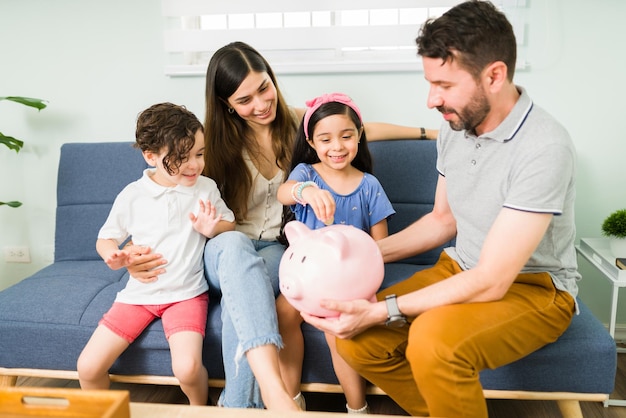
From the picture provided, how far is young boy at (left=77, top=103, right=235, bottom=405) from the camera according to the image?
163 centimetres

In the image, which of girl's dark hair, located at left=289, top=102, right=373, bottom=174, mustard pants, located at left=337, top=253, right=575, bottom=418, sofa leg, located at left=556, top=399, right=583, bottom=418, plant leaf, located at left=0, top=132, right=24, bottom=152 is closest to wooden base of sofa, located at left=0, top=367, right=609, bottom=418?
sofa leg, located at left=556, top=399, right=583, bottom=418

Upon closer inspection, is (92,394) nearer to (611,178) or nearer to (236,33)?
(236,33)

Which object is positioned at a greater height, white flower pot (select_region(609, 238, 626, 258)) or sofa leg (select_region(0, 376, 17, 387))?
white flower pot (select_region(609, 238, 626, 258))

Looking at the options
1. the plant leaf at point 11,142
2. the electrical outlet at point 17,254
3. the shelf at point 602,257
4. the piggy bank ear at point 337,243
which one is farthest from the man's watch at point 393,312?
the electrical outlet at point 17,254

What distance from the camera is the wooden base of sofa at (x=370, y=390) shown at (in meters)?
1.60

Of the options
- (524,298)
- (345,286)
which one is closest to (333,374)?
(345,286)

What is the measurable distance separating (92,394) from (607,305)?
215 centimetres

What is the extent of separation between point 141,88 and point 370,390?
5.35ft

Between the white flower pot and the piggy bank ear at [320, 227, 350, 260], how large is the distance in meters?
1.14

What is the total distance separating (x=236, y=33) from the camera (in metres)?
2.36

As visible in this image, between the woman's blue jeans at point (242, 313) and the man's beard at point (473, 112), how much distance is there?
0.67 metres

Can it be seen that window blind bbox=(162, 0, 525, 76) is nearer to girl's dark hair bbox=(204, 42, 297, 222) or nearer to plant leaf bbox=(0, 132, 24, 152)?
girl's dark hair bbox=(204, 42, 297, 222)

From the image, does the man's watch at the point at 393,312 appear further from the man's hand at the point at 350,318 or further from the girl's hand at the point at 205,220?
the girl's hand at the point at 205,220

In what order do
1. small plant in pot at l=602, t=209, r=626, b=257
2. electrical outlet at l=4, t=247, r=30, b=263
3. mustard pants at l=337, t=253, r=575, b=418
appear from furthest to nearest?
1. electrical outlet at l=4, t=247, r=30, b=263
2. small plant in pot at l=602, t=209, r=626, b=257
3. mustard pants at l=337, t=253, r=575, b=418
